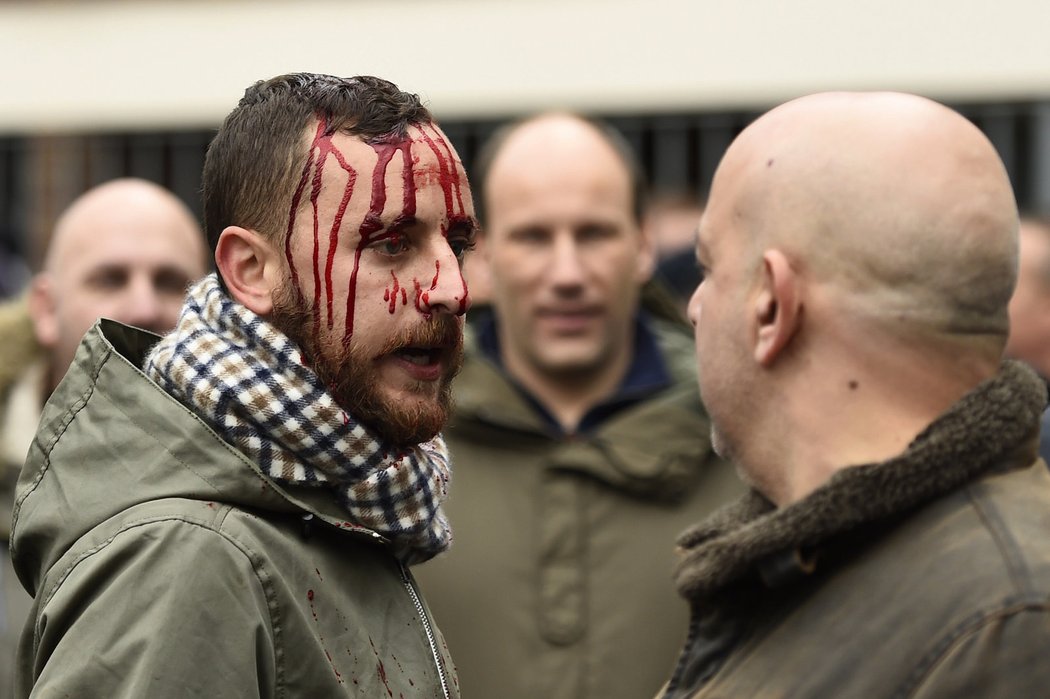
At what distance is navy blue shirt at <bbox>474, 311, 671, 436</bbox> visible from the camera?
411 cm

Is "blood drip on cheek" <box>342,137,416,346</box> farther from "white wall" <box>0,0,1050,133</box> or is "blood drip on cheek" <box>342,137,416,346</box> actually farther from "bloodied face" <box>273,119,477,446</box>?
"white wall" <box>0,0,1050,133</box>

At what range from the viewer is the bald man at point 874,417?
76.7 inches

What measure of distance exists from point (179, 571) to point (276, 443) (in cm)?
28

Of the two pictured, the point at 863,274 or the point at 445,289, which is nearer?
the point at 863,274

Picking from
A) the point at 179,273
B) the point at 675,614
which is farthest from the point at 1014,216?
the point at 179,273

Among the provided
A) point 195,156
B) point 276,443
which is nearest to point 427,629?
point 276,443

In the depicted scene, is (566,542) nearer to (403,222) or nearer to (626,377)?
(626,377)

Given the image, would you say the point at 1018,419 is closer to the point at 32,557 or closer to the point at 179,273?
the point at 32,557

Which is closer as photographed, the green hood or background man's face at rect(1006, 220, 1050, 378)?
the green hood

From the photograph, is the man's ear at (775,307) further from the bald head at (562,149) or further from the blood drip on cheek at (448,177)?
the bald head at (562,149)

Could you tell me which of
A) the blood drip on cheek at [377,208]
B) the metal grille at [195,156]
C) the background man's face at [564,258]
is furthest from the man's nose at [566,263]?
the metal grille at [195,156]

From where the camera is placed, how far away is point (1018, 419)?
2.04 metres

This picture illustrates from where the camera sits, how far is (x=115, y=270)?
437cm

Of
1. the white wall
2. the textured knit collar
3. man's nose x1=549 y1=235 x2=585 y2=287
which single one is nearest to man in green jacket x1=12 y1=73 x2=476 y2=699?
the textured knit collar
